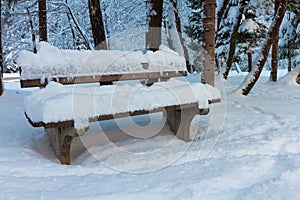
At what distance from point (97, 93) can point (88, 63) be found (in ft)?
2.52

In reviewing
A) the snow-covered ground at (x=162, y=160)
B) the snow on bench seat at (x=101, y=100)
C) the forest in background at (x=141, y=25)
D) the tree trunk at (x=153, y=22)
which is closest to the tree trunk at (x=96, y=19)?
the tree trunk at (x=153, y=22)

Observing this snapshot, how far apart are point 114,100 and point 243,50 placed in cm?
1045

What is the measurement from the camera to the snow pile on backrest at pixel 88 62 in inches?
130

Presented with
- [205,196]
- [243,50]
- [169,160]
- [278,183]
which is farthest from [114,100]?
[243,50]

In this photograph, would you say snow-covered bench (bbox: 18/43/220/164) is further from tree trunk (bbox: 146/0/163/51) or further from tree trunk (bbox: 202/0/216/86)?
tree trunk (bbox: 146/0/163/51)

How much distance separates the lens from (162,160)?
9.18 ft

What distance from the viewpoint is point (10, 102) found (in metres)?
6.06

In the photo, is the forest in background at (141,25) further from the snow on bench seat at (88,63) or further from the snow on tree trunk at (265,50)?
the snow on bench seat at (88,63)

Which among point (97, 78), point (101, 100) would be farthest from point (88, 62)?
point (101, 100)

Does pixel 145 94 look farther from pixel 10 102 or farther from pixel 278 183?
pixel 10 102

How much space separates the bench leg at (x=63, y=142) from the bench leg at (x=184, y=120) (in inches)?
54.6

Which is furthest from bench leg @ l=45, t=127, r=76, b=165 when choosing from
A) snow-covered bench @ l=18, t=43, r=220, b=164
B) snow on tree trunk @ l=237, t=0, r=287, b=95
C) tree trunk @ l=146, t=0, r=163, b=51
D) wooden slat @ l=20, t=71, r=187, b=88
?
snow on tree trunk @ l=237, t=0, r=287, b=95

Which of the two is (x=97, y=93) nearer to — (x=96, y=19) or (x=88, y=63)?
(x=88, y=63)

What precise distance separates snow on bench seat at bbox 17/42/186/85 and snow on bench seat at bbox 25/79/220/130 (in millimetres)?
332
